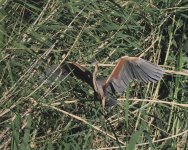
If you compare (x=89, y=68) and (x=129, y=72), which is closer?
(x=129, y=72)

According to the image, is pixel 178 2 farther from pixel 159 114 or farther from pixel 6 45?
pixel 6 45

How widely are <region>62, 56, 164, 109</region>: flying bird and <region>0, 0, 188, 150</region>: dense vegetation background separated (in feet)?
0.22

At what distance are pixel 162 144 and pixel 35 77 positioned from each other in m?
0.53

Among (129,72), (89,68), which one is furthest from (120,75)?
(89,68)

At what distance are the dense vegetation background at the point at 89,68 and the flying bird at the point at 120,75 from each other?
2.6 inches

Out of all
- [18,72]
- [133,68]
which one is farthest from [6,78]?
[133,68]

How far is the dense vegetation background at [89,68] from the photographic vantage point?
1.67 meters

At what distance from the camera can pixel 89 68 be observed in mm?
1835

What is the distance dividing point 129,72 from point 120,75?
0.05 meters

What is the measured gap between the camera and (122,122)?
1.98m

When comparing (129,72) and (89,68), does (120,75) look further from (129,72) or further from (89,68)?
(89,68)

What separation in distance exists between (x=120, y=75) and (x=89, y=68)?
0.25 m

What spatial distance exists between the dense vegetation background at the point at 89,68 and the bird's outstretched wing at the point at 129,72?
0.09 m

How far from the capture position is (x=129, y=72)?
5.41 ft
